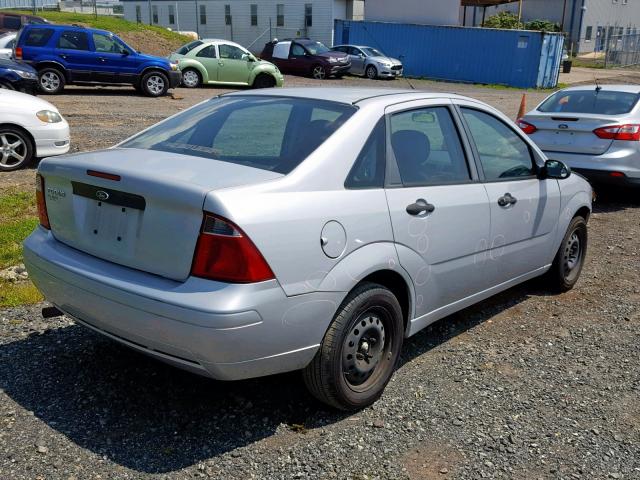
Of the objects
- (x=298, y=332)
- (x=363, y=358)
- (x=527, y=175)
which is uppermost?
(x=527, y=175)

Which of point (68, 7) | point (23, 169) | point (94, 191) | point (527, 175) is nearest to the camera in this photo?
point (94, 191)

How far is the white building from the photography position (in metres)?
46.1

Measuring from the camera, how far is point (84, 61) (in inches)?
725

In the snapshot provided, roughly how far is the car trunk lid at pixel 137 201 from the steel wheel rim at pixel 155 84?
53.6ft

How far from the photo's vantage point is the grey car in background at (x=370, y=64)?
3191 centimetres

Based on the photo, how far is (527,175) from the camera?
511 centimetres

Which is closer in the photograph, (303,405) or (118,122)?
(303,405)

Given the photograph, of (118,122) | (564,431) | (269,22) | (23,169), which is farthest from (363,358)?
(269,22)

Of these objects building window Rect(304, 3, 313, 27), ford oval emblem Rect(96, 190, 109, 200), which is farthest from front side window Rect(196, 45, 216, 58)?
building window Rect(304, 3, 313, 27)

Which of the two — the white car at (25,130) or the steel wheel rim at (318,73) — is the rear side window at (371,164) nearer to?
the white car at (25,130)

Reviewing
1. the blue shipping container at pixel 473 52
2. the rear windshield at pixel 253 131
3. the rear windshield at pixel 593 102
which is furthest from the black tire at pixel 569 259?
the blue shipping container at pixel 473 52

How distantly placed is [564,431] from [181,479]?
203 centimetres

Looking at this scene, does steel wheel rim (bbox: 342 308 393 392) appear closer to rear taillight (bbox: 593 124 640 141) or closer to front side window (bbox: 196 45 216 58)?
rear taillight (bbox: 593 124 640 141)

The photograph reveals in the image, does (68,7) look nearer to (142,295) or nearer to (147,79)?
(147,79)
